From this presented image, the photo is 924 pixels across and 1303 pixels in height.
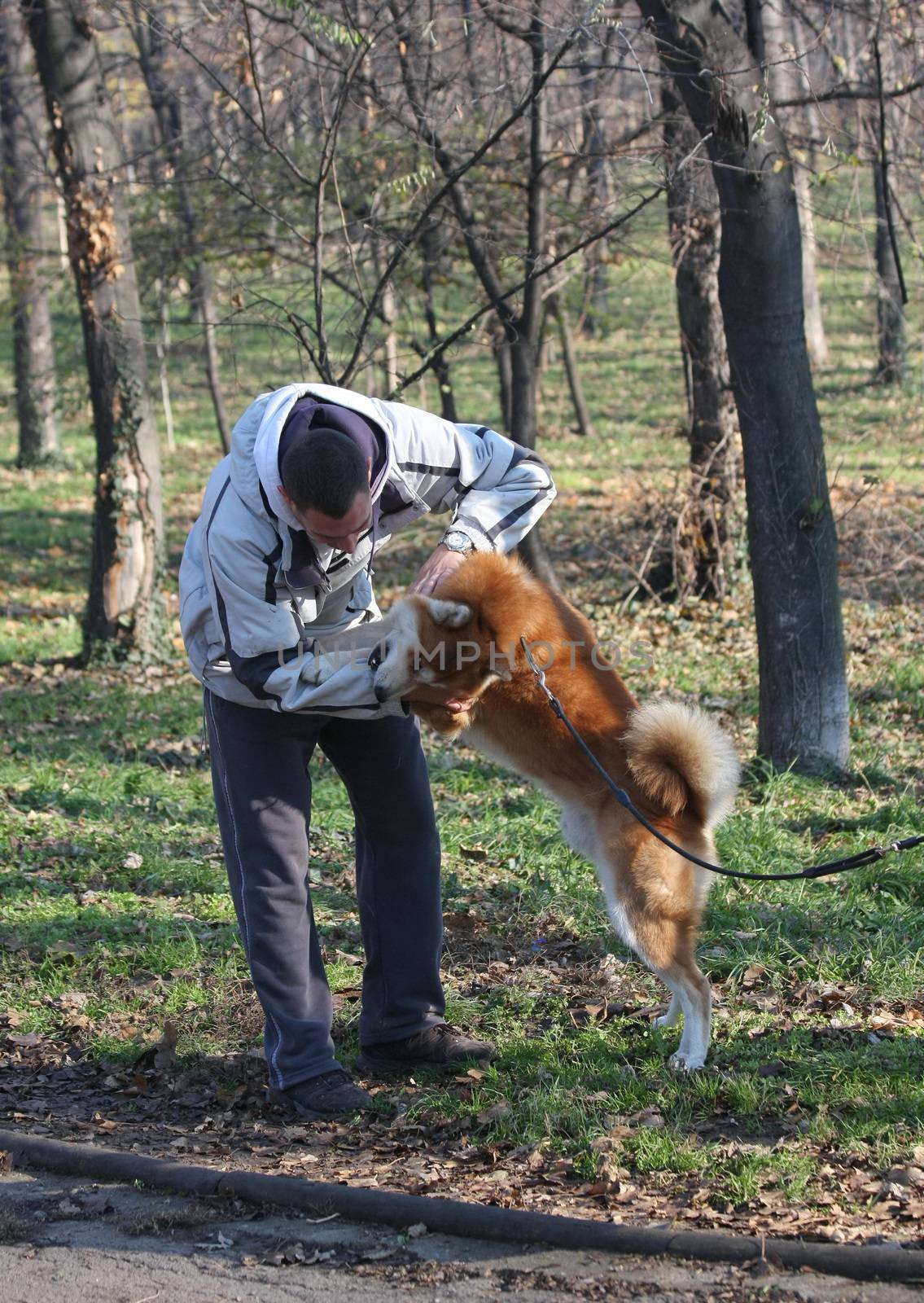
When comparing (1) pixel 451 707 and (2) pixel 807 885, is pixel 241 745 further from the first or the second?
(2) pixel 807 885

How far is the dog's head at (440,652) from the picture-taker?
359 cm

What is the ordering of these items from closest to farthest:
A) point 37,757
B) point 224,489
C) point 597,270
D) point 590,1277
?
point 590,1277, point 224,489, point 37,757, point 597,270

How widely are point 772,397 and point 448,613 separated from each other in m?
2.98

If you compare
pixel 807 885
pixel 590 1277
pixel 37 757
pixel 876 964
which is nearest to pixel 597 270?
pixel 37 757

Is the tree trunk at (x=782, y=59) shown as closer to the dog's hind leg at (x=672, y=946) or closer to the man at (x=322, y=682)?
the man at (x=322, y=682)

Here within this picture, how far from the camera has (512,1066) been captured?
3.93 m

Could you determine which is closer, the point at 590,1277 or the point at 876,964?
the point at 590,1277

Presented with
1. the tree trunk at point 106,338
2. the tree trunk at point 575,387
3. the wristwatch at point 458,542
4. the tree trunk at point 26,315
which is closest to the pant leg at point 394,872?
the wristwatch at point 458,542

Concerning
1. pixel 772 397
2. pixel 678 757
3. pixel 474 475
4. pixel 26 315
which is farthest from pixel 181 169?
pixel 26 315

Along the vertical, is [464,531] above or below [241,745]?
above

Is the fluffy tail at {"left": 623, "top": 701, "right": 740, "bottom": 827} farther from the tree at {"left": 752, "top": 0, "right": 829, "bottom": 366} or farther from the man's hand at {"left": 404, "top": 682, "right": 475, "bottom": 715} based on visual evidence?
the tree at {"left": 752, "top": 0, "right": 829, "bottom": 366}

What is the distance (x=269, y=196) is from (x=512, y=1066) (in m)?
7.66

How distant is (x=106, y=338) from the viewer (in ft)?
31.5

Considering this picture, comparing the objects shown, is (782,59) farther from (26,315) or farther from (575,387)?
(26,315)
